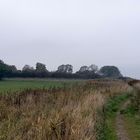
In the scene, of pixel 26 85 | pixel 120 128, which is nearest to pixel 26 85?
pixel 26 85

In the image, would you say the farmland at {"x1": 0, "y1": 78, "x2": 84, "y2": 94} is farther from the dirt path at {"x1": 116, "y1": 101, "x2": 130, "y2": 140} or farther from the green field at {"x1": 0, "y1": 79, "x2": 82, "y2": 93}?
the dirt path at {"x1": 116, "y1": 101, "x2": 130, "y2": 140}

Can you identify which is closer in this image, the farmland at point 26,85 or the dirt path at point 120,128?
the dirt path at point 120,128

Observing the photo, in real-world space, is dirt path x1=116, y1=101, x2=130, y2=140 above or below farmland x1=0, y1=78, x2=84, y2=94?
below

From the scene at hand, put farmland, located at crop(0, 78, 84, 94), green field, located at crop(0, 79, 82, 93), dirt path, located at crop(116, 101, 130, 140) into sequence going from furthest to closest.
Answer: green field, located at crop(0, 79, 82, 93) → farmland, located at crop(0, 78, 84, 94) → dirt path, located at crop(116, 101, 130, 140)

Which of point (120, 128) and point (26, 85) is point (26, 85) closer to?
point (26, 85)

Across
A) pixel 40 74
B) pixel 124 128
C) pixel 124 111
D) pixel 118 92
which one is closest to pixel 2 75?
pixel 40 74

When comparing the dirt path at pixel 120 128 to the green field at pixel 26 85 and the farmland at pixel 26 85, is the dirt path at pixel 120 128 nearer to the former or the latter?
A: the farmland at pixel 26 85

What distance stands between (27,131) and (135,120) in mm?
10248

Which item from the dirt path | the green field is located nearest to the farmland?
the green field

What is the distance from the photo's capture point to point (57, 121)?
10.3 m

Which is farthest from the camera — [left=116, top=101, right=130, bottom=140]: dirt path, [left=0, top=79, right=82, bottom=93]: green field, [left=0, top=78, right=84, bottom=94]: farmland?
[left=0, top=79, right=82, bottom=93]: green field

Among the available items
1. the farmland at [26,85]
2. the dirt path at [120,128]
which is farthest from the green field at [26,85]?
the dirt path at [120,128]

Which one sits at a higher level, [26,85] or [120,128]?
[26,85]

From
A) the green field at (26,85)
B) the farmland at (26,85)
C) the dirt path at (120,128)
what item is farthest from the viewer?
the green field at (26,85)
